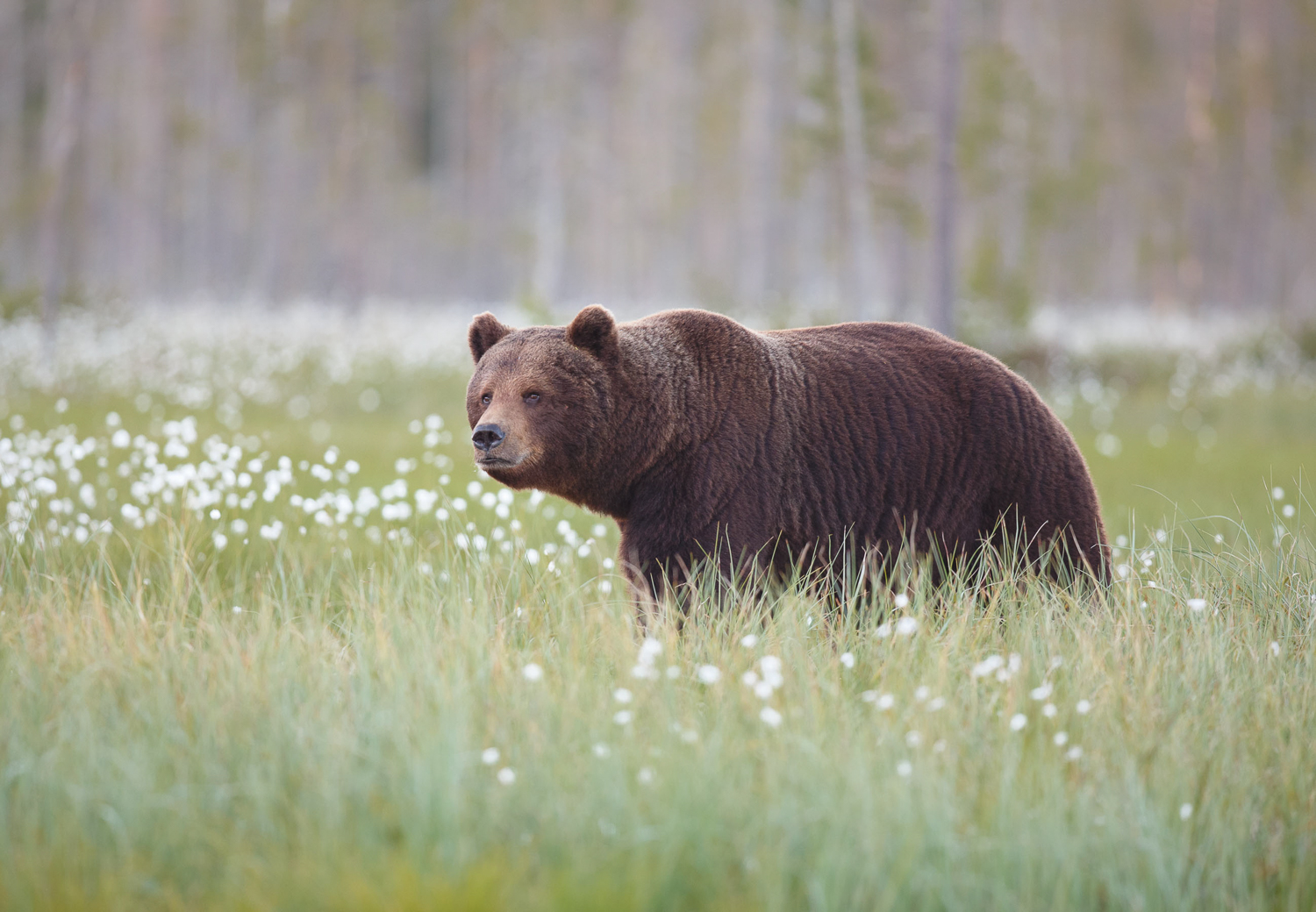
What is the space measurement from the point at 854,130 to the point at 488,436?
1738cm

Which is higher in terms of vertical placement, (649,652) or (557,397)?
(557,397)

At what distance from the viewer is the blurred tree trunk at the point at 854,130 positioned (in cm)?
1961

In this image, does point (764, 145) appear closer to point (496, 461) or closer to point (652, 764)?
point (496, 461)

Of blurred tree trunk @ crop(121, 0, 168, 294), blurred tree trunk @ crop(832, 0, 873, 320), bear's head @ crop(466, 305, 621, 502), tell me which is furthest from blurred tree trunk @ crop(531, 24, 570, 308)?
bear's head @ crop(466, 305, 621, 502)

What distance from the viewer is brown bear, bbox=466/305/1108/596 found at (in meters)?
4.11

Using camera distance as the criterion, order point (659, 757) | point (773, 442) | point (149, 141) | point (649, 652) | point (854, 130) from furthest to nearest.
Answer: point (149, 141)
point (854, 130)
point (773, 442)
point (649, 652)
point (659, 757)

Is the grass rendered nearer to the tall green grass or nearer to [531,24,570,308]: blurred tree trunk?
the tall green grass

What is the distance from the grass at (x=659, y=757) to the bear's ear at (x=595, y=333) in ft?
2.92

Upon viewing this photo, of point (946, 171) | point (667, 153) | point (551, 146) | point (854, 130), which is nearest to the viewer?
point (946, 171)

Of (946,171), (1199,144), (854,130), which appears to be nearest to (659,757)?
(946,171)

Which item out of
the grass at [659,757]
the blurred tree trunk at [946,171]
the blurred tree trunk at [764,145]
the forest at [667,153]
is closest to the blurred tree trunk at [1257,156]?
the forest at [667,153]

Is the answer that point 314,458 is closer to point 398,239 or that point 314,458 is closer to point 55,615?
point 55,615

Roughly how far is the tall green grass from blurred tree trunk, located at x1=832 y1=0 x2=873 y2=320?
1652 centimetres

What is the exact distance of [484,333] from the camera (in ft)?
15.1
